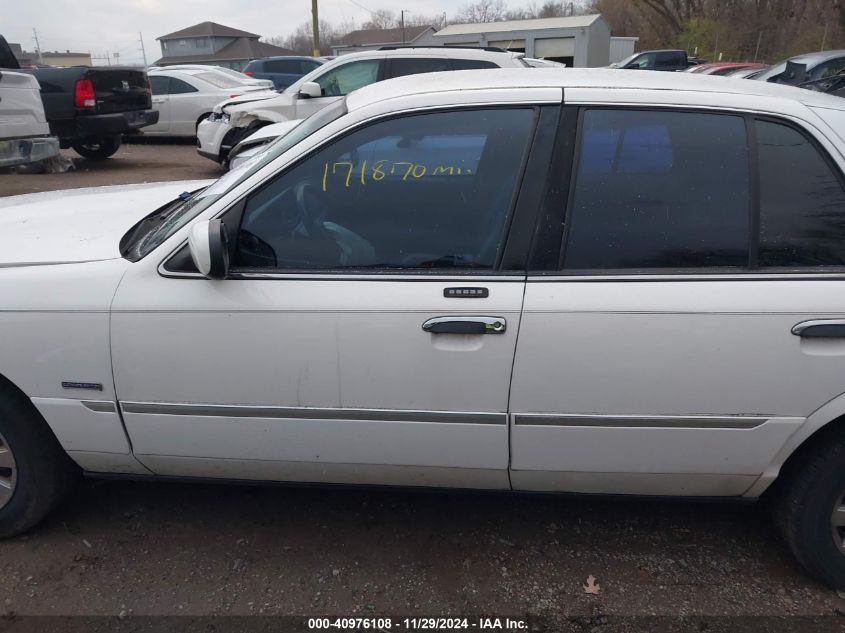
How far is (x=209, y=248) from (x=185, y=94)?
1268 centimetres

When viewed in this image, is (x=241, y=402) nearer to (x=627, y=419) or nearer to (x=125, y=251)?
(x=125, y=251)

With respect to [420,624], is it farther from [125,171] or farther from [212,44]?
[212,44]

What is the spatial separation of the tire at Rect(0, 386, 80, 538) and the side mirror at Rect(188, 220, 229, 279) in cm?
95

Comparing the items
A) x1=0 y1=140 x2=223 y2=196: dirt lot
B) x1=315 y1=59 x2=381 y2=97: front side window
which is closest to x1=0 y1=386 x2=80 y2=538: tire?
x1=0 y1=140 x2=223 y2=196: dirt lot

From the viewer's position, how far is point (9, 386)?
8.35ft

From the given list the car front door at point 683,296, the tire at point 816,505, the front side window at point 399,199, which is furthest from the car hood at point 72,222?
the tire at point 816,505

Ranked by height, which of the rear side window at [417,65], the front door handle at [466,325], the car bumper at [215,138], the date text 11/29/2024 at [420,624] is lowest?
the date text 11/29/2024 at [420,624]

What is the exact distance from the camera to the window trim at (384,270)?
2330 mm

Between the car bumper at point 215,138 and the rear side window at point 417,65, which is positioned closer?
the rear side window at point 417,65

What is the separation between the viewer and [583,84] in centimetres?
242

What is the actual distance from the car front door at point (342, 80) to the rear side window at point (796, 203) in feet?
25.0

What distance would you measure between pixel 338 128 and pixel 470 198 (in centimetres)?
53

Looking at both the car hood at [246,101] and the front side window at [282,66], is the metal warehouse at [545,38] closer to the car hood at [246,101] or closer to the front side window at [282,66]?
the front side window at [282,66]

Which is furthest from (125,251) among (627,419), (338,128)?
(627,419)
